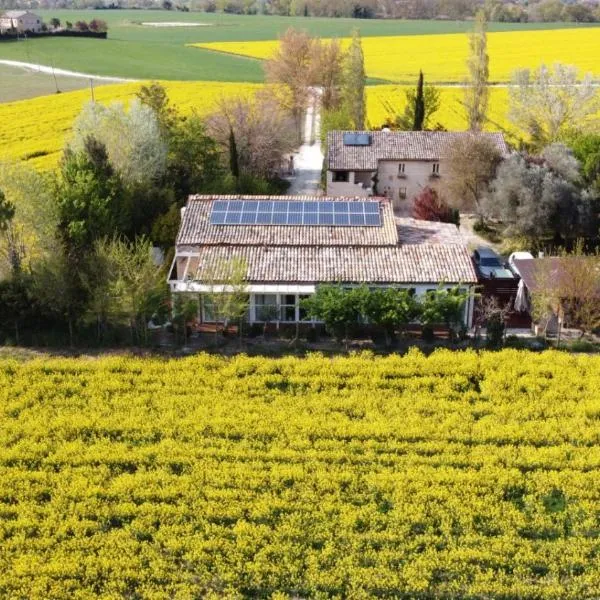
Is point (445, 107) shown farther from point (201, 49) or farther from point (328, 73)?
point (201, 49)

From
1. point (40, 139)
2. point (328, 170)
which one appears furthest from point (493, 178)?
point (40, 139)

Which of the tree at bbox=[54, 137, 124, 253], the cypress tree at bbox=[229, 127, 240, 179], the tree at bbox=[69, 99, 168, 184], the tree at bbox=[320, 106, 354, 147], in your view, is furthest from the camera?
the tree at bbox=[320, 106, 354, 147]

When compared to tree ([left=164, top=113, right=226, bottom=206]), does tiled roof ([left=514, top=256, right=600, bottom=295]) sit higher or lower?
lower

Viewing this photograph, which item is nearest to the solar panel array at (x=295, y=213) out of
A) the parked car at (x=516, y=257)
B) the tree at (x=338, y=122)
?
the parked car at (x=516, y=257)

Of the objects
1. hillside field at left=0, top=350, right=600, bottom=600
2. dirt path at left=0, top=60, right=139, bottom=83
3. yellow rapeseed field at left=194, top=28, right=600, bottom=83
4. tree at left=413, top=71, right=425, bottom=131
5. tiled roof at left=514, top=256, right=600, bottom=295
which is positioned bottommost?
hillside field at left=0, top=350, right=600, bottom=600

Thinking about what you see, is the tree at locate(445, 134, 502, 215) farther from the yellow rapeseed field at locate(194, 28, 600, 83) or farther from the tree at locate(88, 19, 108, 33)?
the tree at locate(88, 19, 108, 33)

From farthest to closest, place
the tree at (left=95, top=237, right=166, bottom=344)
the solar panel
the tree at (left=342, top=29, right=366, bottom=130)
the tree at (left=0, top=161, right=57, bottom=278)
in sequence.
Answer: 1. the tree at (left=342, top=29, right=366, bottom=130)
2. the solar panel
3. the tree at (left=0, top=161, right=57, bottom=278)
4. the tree at (left=95, top=237, right=166, bottom=344)

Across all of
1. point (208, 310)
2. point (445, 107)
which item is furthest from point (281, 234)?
point (445, 107)

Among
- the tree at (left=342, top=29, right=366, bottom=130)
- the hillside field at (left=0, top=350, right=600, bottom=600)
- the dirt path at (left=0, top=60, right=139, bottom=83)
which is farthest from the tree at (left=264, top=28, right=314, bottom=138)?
the hillside field at (left=0, top=350, right=600, bottom=600)
